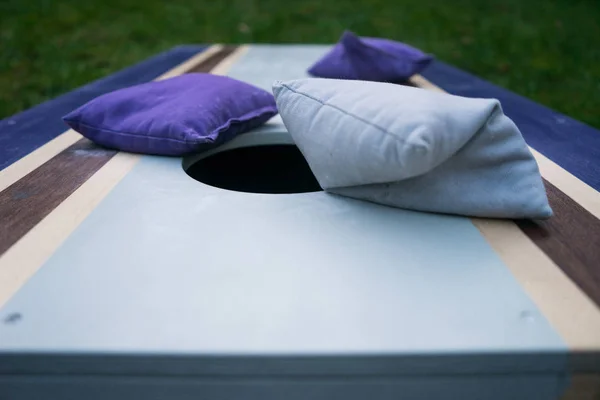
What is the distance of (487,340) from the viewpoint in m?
0.50

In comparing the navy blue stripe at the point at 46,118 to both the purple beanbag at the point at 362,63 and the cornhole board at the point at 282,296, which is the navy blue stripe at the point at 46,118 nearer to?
the cornhole board at the point at 282,296

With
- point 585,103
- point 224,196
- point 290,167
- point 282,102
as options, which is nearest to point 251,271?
point 224,196

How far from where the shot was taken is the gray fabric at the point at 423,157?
2.14 ft

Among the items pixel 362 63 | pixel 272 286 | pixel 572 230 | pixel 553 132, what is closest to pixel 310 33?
pixel 362 63

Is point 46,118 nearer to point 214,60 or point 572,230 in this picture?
point 214,60

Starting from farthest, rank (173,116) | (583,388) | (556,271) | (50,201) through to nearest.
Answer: (173,116) → (50,201) → (556,271) → (583,388)

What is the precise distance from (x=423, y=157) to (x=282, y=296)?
0.21 m

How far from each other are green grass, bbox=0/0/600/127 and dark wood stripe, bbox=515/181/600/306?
5.40 feet

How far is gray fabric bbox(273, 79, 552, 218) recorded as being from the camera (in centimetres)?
65

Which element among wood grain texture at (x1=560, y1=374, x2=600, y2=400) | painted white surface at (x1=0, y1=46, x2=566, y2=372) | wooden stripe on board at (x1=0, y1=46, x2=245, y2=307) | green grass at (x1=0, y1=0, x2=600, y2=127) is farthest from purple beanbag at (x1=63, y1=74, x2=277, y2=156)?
green grass at (x1=0, y1=0, x2=600, y2=127)

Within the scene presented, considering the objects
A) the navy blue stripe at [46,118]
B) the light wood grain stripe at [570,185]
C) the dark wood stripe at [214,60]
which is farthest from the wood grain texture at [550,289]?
the dark wood stripe at [214,60]

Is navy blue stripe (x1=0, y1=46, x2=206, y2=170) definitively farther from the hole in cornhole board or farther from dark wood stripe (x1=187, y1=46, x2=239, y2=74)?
the hole in cornhole board

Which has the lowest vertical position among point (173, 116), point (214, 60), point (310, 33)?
point (310, 33)

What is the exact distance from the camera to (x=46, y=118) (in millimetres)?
1201
